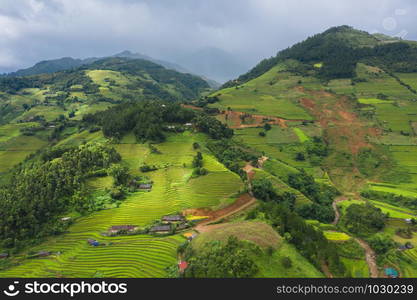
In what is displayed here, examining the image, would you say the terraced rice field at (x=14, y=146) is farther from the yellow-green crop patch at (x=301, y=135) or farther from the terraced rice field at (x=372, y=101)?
the terraced rice field at (x=372, y=101)

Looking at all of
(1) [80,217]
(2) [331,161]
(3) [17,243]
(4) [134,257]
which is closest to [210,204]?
(4) [134,257]

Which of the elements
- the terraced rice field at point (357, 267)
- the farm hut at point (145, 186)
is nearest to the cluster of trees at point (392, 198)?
the terraced rice field at point (357, 267)

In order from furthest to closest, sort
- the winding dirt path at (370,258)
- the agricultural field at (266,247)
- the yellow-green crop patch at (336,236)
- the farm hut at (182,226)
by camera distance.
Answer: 1. the yellow-green crop patch at (336,236)
2. the farm hut at (182,226)
3. the winding dirt path at (370,258)
4. the agricultural field at (266,247)

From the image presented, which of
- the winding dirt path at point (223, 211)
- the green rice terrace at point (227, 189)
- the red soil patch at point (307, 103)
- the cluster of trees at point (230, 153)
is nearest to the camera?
the green rice terrace at point (227, 189)

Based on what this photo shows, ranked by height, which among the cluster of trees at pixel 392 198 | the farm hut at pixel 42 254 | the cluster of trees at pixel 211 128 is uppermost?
the cluster of trees at pixel 211 128

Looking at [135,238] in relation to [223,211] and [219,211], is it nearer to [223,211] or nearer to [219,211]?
[219,211]

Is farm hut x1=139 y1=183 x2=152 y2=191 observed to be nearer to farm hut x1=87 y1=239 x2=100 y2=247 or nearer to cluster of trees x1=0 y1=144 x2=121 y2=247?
cluster of trees x1=0 y1=144 x2=121 y2=247

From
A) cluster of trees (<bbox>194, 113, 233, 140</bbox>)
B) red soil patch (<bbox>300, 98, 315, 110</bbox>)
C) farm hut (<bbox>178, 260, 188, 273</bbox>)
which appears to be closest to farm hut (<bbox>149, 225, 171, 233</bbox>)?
farm hut (<bbox>178, 260, 188, 273</bbox>)

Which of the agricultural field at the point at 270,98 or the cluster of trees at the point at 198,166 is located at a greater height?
the agricultural field at the point at 270,98
